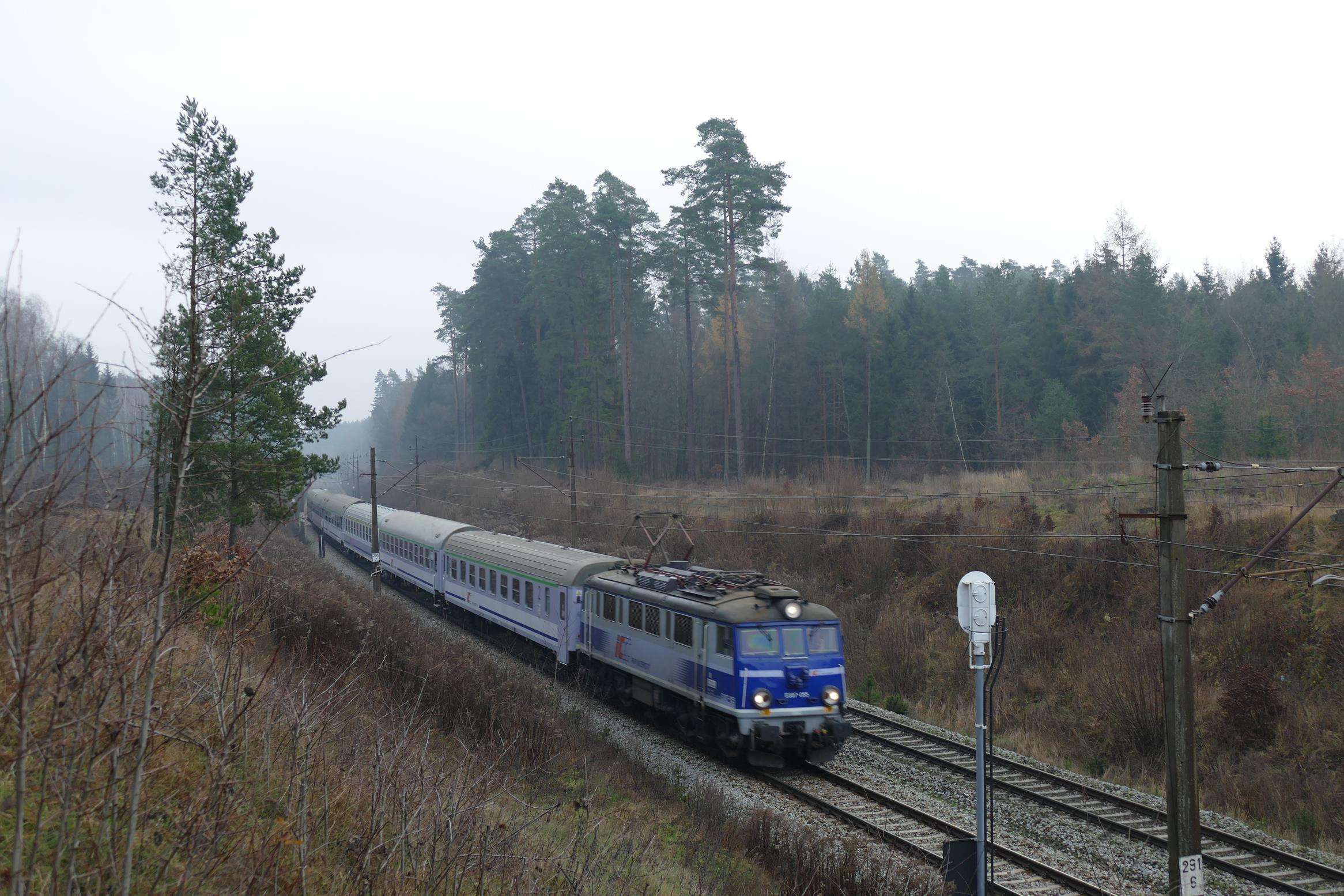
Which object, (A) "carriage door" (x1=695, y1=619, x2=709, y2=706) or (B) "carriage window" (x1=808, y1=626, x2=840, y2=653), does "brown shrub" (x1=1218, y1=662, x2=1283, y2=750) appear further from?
(A) "carriage door" (x1=695, y1=619, x2=709, y2=706)

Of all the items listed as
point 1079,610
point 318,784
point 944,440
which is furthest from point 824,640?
point 944,440

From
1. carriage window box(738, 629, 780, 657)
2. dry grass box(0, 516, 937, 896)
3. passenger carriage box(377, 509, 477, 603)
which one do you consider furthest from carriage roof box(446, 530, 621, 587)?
carriage window box(738, 629, 780, 657)

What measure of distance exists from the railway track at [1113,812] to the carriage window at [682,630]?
3.99 m

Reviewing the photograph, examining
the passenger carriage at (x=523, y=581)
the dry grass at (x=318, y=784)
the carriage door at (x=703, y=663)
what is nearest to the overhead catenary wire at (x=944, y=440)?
the passenger carriage at (x=523, y=581)

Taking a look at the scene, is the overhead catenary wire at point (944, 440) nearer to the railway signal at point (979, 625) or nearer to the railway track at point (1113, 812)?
the railway track at point (1113, 812)

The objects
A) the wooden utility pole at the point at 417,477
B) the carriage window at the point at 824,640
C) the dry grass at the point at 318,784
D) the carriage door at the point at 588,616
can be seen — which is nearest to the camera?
the dry grass at the point at 318,784

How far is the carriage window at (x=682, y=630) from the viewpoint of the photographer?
14.0 meters

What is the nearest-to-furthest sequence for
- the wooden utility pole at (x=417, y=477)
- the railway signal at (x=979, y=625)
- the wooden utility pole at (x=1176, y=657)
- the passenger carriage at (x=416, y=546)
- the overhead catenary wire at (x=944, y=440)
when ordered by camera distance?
the railway signal at (x=979, y=625) < the wooden utility pole at (x=1176, y=657) < the passenger carriage at (x=416, y=546) < the overhead catenary wire at (x=944, y=440) < the wooden utility pole at (x=417, y=477)

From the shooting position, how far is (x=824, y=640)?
1352 cm

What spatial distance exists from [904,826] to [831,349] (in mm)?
41181

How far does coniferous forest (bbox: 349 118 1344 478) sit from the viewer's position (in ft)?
125

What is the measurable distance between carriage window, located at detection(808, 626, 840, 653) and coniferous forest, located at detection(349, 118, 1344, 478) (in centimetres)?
2175

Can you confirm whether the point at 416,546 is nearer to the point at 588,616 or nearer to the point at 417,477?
the point at 417,477

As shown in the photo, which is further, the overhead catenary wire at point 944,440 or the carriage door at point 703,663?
the overhead catenary wire at point 944,440
